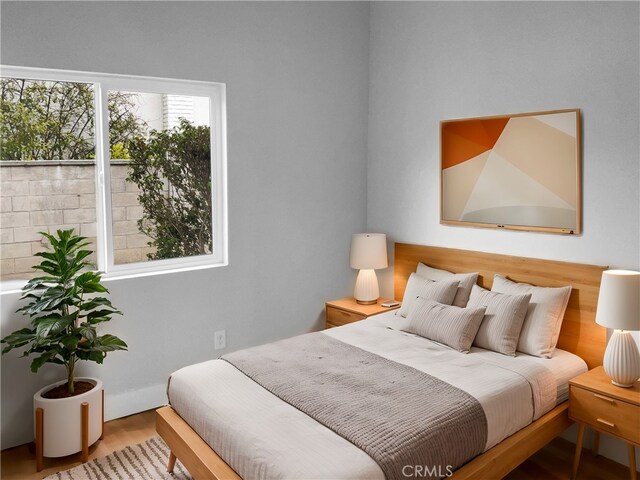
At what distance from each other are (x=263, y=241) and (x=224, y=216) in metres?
0.34

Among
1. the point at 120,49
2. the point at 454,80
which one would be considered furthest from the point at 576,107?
the point at 120,49

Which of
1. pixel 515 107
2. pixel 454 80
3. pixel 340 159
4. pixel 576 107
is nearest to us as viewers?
pixel 576 107

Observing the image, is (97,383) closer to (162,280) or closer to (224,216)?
(162,280)

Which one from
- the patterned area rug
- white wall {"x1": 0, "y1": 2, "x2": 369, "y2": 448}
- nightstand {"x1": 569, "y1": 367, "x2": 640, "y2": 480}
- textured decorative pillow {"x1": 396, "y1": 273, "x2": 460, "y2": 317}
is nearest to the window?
white wall {"x1": 0, "y1": 2, "x2": 369, "y2": 448}

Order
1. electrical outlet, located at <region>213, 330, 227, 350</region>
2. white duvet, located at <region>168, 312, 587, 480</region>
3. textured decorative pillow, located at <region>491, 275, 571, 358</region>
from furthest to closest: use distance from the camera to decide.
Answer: electrical outlet, located at <region>213, 330, 227, 350</region>, textured decorative pillow, located at <region>491, 275, 571, 358</region>, white duvet, located at <region>168, 312, 587, 480</region>

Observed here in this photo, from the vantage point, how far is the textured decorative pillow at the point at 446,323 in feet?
9.81

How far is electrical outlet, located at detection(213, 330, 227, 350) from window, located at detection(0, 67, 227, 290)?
1.56 ft

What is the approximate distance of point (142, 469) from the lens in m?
2.81

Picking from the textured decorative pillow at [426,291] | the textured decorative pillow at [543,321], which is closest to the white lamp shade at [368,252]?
the textured decorative pillow at [426,291]

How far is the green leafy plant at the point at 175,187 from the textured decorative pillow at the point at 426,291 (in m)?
1.39

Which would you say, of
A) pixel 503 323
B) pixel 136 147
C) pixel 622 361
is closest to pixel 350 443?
pixel 503 323

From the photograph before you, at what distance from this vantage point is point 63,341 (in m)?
2.78

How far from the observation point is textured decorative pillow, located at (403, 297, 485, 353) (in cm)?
299

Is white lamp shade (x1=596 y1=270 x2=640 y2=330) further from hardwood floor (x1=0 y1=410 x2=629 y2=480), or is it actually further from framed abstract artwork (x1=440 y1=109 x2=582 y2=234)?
hardwood floor (x1=0 y1=410 x2=629 y2=480)
